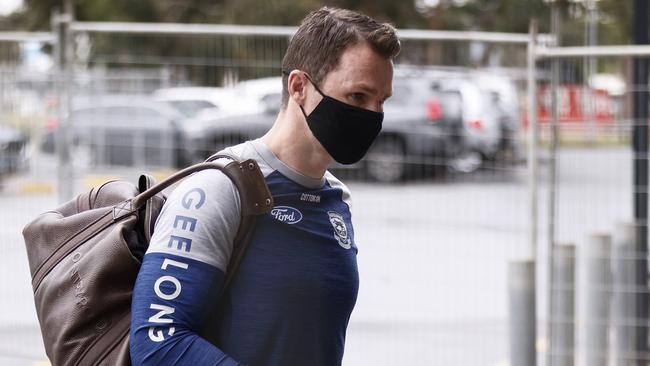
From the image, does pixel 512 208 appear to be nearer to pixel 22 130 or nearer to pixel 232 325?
pixel 22 130

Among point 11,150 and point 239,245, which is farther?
point 11,150

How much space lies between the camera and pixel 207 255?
78.5 inches

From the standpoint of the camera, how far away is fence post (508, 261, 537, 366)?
4539 mm

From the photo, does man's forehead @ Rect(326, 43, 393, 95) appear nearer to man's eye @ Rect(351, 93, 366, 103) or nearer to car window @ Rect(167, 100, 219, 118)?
man's eye @ Rect(351, 93, 366, 103)

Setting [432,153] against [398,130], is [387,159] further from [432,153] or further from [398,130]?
[432,153]

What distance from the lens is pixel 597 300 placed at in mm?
5371

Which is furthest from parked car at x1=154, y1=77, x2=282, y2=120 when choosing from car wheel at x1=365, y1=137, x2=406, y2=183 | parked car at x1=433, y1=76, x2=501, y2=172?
parked car at x1=433, y1=76, x2=501, y2=172

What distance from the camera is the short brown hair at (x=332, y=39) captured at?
2146mm

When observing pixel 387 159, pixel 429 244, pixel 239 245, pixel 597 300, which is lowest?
pixel 597 300

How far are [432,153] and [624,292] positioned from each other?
1271 mm

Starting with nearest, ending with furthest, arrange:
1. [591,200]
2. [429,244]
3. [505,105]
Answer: [591,200], [505,105], [429,244]

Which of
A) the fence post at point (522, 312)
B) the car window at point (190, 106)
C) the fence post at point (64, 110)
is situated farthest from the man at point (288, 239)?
the fence post at point (64, 110)

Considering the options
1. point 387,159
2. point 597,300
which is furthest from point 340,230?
A: point 387,159

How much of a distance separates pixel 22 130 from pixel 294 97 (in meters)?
4.73
